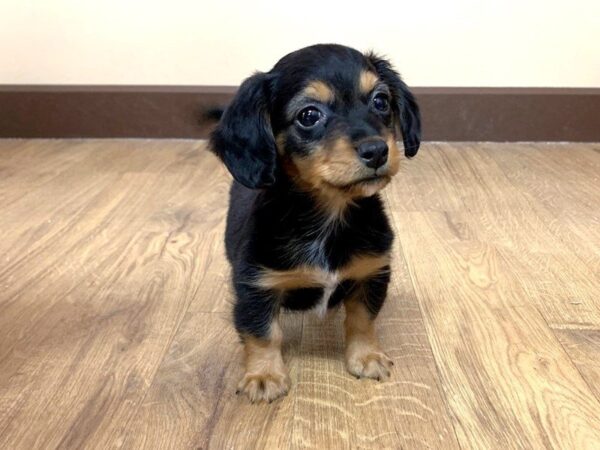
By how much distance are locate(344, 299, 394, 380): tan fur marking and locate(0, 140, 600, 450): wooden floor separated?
0.03 m

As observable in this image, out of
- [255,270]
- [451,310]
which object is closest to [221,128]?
[255,270]

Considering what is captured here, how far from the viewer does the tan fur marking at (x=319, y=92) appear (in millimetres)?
1301

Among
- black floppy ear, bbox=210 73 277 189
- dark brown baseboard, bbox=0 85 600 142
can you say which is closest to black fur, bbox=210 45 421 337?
black floppy ear, bbox=210 73 277 189

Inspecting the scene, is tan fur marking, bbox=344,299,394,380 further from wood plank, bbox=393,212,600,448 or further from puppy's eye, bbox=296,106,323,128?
puppy's eye, bbox=296,106,323,128

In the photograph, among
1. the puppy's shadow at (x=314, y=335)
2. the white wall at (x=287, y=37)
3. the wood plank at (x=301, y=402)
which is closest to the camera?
the wood plank at (x=301, y=402)

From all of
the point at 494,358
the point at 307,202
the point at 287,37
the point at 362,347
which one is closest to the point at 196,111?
the point at 287,37

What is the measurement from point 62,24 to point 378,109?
2350 mm

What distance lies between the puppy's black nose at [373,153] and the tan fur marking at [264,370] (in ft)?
1.32

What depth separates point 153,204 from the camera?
2.44 meters

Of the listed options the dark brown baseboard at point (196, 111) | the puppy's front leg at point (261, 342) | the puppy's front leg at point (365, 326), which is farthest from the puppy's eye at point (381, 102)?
the dark brown baseboard at point (196, 111)

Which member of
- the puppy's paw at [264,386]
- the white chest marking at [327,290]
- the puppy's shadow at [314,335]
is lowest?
the puppy's shadow at [314,335]

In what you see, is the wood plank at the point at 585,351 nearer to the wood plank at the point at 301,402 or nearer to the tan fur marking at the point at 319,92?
the wood plank at the point at 301,402

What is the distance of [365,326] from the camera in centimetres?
145

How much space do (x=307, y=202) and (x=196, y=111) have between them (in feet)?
5.79
